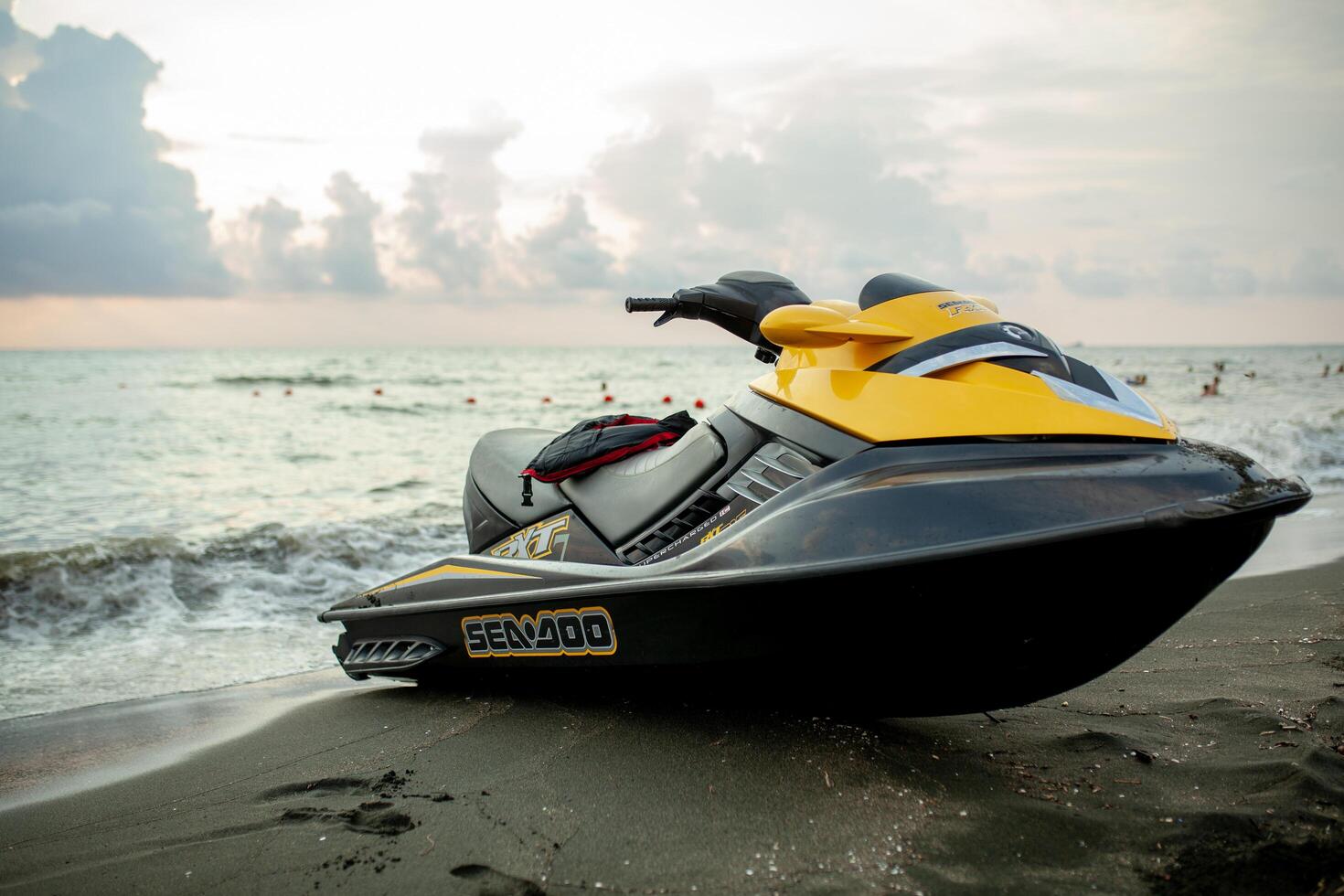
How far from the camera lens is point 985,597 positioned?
1.84 metres

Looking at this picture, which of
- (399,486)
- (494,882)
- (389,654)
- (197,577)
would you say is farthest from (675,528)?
(399,486)

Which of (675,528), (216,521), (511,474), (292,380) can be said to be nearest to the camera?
(675,528)

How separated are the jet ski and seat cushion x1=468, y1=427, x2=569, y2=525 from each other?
0.41 m

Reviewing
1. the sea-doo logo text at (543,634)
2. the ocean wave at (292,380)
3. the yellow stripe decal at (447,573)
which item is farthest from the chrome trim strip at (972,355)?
the ocean wave at (292,380)

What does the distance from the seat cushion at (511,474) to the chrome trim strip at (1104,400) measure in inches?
58.9

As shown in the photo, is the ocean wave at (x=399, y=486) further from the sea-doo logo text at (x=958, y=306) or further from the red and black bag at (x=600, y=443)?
the sea-doo logo text at (x=958, y=306)

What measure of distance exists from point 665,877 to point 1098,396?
1325 mm

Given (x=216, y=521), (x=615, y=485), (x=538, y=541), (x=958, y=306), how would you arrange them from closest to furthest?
(x=958, y=306) < (x=615, y=485) < (x=538, y=541) < (x=216, y=521)

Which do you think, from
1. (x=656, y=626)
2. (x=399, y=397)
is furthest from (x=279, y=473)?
(x=399, y=397)

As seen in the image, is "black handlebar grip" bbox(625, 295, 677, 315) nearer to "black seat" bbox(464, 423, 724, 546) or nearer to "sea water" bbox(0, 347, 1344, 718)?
"black seat" bbox(464, 423, 724, 546)

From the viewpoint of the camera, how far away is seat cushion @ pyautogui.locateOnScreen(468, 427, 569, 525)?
9.79 feet

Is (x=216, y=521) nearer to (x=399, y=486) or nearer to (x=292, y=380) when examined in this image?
(x=399, y=486)

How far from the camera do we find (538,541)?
9.59ft

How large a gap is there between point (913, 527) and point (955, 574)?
0.39 ft
